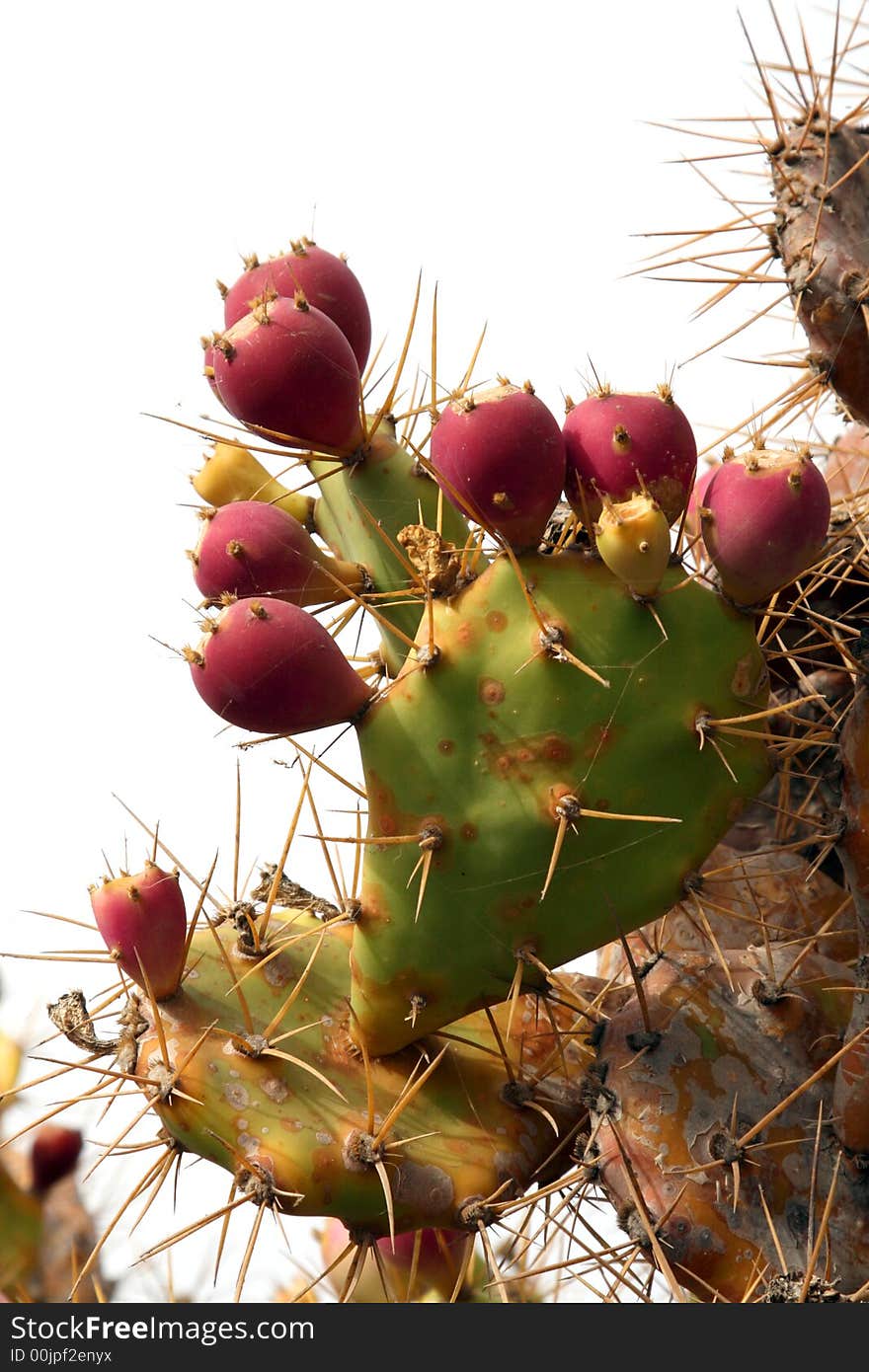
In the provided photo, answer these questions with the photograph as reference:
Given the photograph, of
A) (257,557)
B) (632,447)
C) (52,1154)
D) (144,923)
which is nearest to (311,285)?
(257,557)

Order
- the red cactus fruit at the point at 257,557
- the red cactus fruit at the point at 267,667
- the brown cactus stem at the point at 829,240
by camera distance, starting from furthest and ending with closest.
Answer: the brown cactus stem at the point at 829,240, the red cactus fruit at the point at 257,557, the red cactus fruit at the point at 267,667

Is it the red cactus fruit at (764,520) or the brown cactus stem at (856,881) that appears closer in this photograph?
the red cactus fruit at (764,520)

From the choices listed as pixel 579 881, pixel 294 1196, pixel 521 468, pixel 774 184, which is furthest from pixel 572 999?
pixel 774 184

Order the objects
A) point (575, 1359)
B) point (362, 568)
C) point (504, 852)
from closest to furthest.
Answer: point (575, 1359) → point (504, 852) → point (362, 568)

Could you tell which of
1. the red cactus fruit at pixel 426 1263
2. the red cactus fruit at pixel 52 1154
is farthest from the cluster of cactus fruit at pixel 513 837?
the red cactus fruit at pixel 52 1154

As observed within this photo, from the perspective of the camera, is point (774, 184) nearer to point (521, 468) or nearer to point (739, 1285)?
point (521, 468)

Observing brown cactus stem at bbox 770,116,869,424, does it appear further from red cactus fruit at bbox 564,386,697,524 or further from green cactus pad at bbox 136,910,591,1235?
green cactus pad at bbox 136,910,591,1235

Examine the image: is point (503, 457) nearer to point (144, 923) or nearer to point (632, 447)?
point (632, 447)

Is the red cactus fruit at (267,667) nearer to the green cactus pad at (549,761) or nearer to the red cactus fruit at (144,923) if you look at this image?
the green cactus pad at (549,761)

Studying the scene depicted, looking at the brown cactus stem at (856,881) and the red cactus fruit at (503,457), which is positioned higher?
the red cactus fruit at (503,457)
